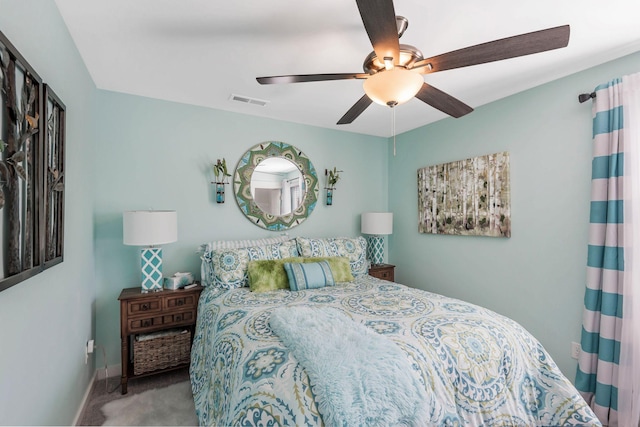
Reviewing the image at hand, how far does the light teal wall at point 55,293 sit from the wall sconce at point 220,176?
40.1 inches

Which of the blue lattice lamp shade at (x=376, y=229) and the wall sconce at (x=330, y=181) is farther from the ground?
the wall sconce at (x=330, y=181)

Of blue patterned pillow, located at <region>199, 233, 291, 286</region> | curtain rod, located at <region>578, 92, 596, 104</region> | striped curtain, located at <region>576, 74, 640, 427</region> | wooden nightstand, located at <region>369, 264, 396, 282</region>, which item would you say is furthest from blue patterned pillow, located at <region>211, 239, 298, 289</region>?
curtain rod, located at <region>578, 92, 596, 104</region>

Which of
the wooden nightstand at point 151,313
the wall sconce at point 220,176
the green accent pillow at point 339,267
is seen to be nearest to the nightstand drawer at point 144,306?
the wooden nightstand at point 151,313

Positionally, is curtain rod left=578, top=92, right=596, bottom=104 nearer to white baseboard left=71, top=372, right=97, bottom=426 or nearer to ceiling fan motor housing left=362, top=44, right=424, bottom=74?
ceiling fan motor housing left=362, top=44, right=424, bottom=74

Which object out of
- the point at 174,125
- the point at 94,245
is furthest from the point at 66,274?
the point at 174,125

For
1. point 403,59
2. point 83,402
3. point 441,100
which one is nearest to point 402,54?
point 403,59

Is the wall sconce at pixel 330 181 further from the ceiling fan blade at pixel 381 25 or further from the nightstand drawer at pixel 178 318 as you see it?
the ceiling fan blade at pixel 381 25

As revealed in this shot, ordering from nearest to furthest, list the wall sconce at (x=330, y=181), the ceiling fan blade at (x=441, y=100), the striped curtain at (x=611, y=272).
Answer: the ceiling fan blade at (x=441, y=100) → the striped curtain at (x=611, y=272) → the wall sconce at (x=330, y=181)

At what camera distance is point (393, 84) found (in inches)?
60.2

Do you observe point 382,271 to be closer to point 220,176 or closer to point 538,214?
point 538,214

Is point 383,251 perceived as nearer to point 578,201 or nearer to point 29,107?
point 578,201

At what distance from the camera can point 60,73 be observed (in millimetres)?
1640

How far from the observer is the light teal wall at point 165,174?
2695mm

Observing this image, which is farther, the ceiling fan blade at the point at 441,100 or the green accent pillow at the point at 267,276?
the green accent pillow at the point at 267,276
